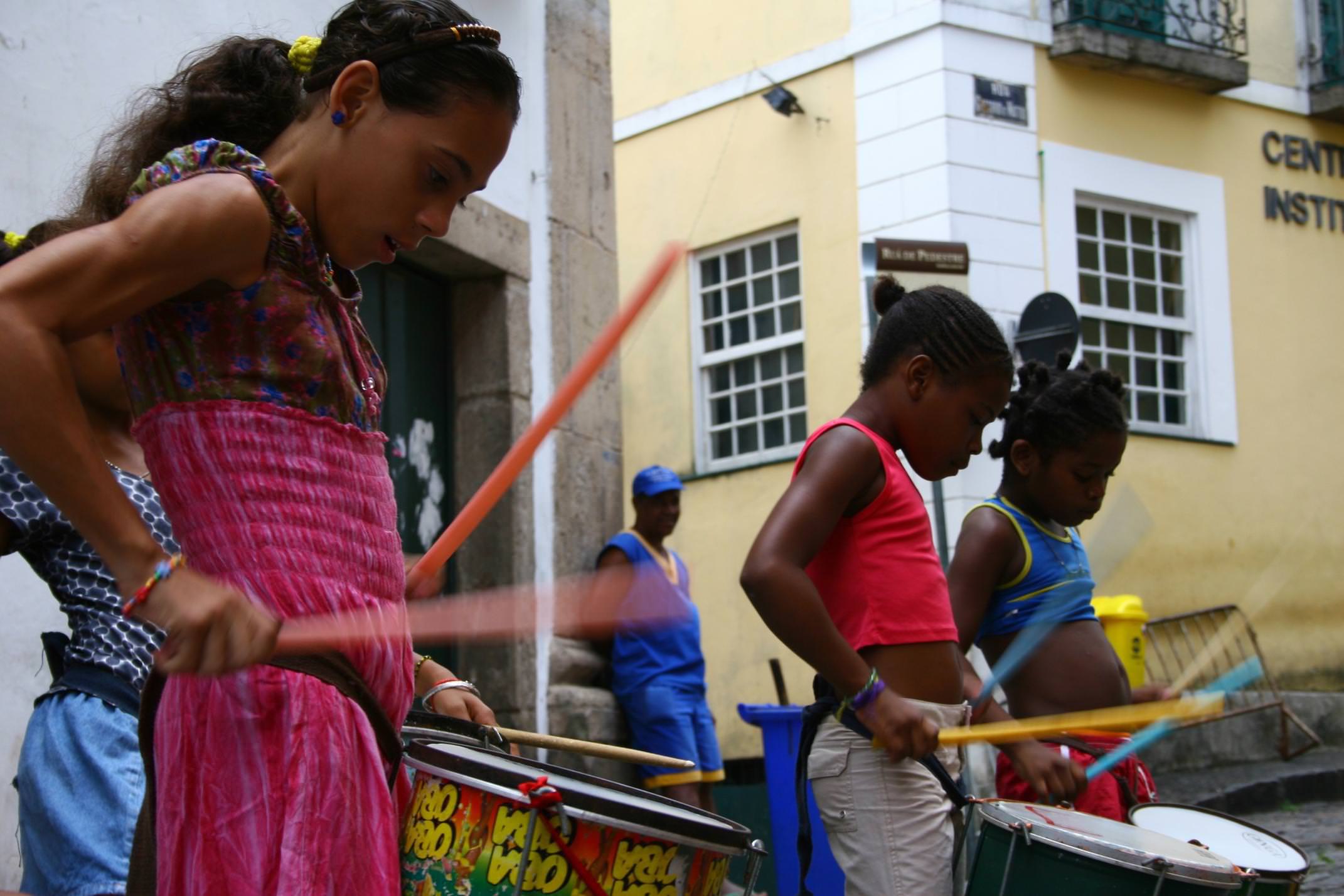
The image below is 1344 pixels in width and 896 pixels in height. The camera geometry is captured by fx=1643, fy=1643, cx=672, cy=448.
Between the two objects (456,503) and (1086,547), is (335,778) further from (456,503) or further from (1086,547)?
(456,503)

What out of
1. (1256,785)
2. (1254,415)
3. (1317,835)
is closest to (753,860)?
(1317,835)

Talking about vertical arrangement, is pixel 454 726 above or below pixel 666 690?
above

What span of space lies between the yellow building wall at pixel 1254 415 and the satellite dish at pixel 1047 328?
408cm

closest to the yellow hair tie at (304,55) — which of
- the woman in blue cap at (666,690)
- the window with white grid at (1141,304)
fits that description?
the woman in blue cap at (666,690)

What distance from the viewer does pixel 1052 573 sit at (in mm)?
3998

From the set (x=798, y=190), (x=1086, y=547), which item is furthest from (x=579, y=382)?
(x=798, y=190)

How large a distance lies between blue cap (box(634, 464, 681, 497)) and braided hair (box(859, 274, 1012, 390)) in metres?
4.24

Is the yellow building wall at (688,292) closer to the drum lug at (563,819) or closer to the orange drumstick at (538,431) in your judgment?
the drum lug at (563,819)

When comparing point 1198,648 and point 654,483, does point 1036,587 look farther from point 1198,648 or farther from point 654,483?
point 1198,648

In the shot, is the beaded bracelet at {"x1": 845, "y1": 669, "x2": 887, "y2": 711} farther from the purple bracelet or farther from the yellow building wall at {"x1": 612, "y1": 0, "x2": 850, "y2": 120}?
the yellow building wall at {"x1": 612, "y1": 0, "x2": 850, "y2": 120}

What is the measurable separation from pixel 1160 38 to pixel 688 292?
3941mm

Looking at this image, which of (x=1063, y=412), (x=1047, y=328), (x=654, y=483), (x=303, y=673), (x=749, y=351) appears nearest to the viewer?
(x=303, y=673)

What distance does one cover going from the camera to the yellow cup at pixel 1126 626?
620cm

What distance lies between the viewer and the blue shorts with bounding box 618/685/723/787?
271 inches
